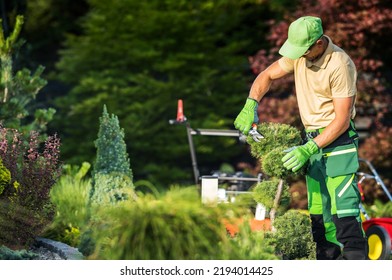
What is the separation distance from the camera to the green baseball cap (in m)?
5.69

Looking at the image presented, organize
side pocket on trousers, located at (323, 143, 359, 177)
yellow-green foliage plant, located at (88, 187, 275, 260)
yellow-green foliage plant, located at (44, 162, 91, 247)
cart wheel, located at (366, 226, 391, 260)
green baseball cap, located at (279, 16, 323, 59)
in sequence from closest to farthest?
yellow-green foliage plant, located at (88, 187, 275, 260), green baseball cap, located at (279, 16, 323, 59), side pocket on trousers, located at (323, 143, 359, 177), cart wheel, located at (366, 226, 391, 260), yellow-green foliage plant, located at (44, 162, 91, 247)

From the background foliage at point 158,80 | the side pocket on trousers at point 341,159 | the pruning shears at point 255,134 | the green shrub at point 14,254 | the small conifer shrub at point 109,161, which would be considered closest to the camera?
the side pocket on trousers at point 341,159

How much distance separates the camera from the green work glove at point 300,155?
5.72 m

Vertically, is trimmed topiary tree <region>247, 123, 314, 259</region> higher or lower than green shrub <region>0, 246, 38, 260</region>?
higher

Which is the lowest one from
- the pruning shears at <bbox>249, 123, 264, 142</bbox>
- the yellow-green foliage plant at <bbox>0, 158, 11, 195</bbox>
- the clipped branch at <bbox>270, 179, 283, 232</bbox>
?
the clipped branch at <bbox>270, 179, 283, 232</bbox>

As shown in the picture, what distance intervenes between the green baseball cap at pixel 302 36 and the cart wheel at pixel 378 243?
1.78 m

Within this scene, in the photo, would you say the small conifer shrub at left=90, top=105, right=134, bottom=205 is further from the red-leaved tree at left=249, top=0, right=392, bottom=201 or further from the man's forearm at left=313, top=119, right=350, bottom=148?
the red-leaved tree at left=249, top=0, right=392, bottom=201

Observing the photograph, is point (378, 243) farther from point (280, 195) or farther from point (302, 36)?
point (302, 36)

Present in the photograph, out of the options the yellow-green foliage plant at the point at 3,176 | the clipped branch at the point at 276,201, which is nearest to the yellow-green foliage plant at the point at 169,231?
the clipped branch at the point at 276,201

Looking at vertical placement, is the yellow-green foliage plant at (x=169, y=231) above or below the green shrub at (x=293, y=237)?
above

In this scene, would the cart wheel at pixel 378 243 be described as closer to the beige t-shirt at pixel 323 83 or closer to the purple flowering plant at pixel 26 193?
the beige t-shirt at pixel 323 83

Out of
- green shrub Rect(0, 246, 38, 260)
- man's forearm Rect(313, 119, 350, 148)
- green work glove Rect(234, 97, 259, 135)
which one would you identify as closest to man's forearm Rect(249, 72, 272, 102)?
green work glove Rect(234, 97, 259, 135)

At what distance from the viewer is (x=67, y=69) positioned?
1367 centimetres

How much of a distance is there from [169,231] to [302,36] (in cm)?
146
